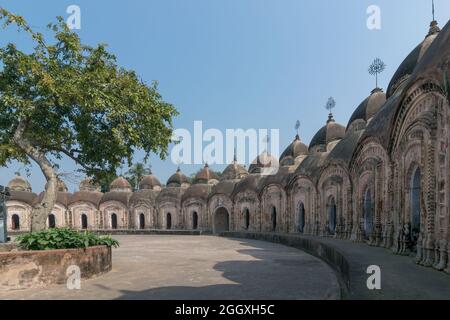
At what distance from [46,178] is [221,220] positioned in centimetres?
2364

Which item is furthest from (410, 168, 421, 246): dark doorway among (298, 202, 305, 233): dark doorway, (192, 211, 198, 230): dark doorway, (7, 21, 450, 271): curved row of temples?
(192, 211, 198, 230): dark doorway

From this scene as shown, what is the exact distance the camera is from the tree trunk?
10.1m

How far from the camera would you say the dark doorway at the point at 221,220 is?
3272cm

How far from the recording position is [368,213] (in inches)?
607

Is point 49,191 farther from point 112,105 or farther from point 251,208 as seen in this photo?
point 251,208

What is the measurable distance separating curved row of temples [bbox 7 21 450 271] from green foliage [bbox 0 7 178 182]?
734 centimetres

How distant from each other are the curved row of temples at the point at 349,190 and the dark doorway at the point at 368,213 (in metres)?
0.04

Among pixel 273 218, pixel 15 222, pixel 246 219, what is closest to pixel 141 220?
pixel 15 222

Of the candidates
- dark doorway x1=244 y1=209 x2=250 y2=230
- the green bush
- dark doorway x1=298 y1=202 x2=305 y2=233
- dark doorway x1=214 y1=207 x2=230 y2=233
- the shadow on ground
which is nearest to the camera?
the shadow on ground

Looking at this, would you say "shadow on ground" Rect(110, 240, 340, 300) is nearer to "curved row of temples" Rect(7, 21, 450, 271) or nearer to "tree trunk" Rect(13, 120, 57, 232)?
"curved row of temples" Rect(7, 21, 450, 271)

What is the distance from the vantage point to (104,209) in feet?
122

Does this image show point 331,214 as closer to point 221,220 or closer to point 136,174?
point 221,220

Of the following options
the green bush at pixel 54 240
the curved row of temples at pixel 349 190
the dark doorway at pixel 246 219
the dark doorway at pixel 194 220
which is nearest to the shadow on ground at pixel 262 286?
the green bush at pixel 54 240

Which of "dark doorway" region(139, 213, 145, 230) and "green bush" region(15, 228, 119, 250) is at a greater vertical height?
"green bush" region(15, 228, 119, 250)
